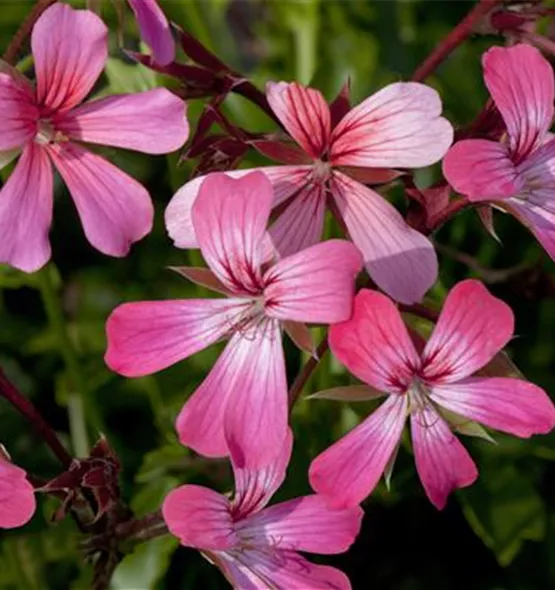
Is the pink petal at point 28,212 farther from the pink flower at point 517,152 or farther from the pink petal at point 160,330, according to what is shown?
the pink flower at point 517,152

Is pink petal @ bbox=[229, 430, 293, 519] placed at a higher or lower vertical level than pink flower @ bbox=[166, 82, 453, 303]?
lower

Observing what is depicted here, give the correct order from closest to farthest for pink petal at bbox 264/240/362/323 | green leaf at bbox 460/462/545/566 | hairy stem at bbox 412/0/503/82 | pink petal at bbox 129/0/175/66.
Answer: pink petal at bbox 264/240/362/323 → pink petal at bbox 129/0/175/66 → hairy stem at bbox 412/0/503/82 → green leaf at bbox 460/462/545/566

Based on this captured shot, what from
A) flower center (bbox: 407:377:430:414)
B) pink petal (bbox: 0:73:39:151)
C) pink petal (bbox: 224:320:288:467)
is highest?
pink petal (bbox: 0:73:39:151)

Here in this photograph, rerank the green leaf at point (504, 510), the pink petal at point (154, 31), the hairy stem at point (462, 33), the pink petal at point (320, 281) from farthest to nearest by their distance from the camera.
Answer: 1. the green leaf at point (504, 510)
2. the hairy stem at point (462, 33)
3. the pink petal at point (154, 31)
4. the pink petal at point (320, 281)

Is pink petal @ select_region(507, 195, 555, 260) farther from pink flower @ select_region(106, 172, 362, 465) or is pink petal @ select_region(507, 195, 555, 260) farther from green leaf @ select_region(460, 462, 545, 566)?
green leaf @ select_region(460, 462, 545, 566)

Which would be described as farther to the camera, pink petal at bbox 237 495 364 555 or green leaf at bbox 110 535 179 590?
green leaf at bbox 110 535 179 590

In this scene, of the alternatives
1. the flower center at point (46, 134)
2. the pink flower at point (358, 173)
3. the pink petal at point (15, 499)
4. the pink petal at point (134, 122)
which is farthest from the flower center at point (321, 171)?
the pink petal at point (15, 499)

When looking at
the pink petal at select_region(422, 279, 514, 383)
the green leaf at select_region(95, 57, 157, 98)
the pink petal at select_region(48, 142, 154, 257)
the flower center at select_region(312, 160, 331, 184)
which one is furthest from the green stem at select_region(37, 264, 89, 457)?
the pink petal at select_region(422, 279, 514, 383)
